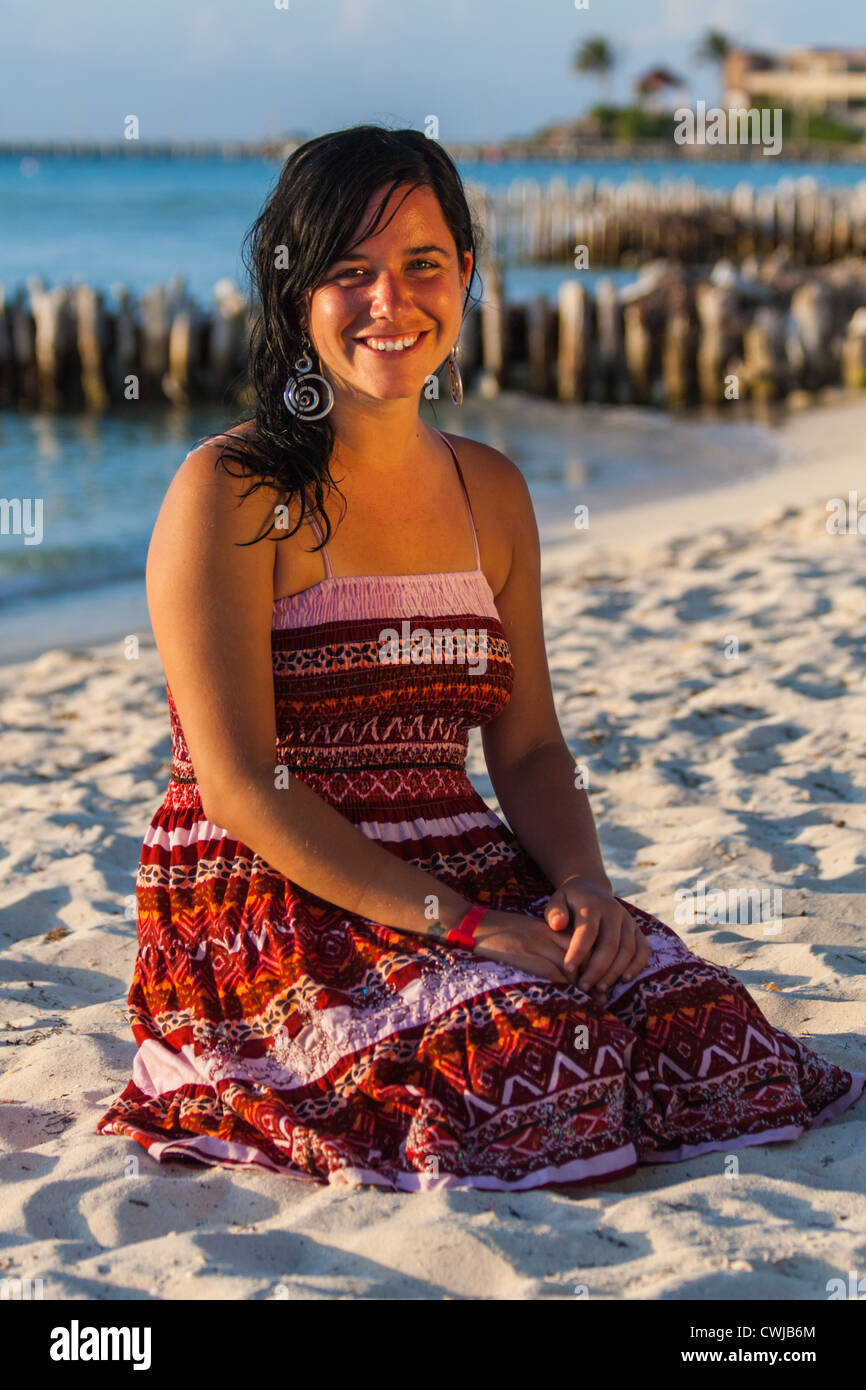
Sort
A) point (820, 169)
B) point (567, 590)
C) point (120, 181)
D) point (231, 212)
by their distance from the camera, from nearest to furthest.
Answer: point (567, 590) < point (231, 212) < point (120, 181) < point (820, 169)

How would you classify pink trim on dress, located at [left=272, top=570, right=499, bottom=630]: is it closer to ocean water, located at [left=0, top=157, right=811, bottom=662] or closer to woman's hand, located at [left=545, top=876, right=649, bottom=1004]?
woman's hand, located at [left=545, top=876, right=649, bottom=1004]

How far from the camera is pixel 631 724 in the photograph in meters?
5.42

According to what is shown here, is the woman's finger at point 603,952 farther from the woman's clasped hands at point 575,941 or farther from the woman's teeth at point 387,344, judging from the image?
the woman's teeth at point 387,344

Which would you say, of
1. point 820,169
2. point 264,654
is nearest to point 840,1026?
point 264,654

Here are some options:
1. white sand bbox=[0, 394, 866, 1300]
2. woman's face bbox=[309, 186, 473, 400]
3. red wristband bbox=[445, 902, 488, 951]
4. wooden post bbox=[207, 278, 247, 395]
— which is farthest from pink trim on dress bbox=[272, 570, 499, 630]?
wooden post bbox=[207, 278, 247, 395]

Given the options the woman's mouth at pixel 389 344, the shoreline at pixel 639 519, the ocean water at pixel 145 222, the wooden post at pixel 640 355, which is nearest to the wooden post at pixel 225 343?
the ocean water at pixel 145 222

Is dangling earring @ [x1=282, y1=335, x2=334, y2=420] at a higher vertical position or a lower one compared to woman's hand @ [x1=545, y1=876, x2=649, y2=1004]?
higher

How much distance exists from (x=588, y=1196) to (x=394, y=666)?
39.4 inches

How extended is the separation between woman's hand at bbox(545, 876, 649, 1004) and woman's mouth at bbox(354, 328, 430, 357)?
40.9 inches

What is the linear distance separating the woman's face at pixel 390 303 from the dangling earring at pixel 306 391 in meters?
0.03

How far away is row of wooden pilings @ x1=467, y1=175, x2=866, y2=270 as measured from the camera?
31.8 m

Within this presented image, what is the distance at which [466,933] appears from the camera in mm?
2572

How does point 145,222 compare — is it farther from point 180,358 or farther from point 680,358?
point 680,358
